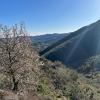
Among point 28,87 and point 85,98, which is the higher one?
point 28,87

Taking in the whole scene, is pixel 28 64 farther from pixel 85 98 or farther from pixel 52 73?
pixel 52 73

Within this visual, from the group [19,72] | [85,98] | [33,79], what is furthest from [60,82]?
[19,72]

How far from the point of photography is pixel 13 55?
33312mm

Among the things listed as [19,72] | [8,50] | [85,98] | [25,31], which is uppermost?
[25,31]

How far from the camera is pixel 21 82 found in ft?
115

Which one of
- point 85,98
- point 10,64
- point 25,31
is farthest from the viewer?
point 85,98

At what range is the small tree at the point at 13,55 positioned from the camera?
109 ft

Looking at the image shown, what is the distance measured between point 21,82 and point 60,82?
31.1 m

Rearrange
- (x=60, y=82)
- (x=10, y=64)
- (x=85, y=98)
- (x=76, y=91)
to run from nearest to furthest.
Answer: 1. (x=10, y=64)
2. (x=85, y=98)
3. (x=76, y=91)
4. (x=60, y=82)

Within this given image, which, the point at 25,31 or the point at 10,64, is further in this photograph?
the point at 25,31

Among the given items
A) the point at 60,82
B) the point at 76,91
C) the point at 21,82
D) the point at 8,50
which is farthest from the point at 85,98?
the point at 8,50

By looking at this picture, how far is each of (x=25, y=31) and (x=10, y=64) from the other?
5.06 m

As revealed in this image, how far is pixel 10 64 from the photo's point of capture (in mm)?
33094

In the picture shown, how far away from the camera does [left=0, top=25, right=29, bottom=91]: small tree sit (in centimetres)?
3325
